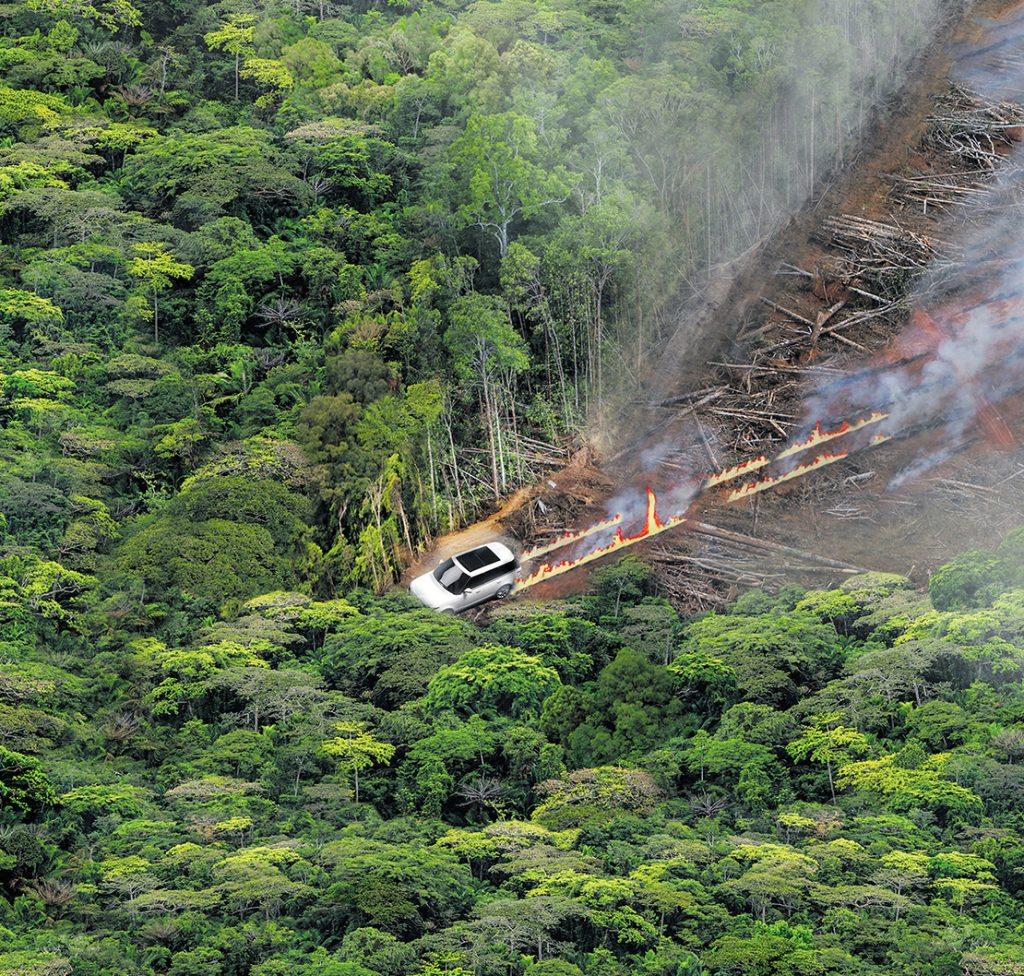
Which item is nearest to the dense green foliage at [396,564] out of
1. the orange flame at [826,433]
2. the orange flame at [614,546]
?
the orange flame at [614,546]

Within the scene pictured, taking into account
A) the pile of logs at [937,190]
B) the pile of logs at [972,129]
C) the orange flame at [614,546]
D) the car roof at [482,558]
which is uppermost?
the pile of logs at [972,129]

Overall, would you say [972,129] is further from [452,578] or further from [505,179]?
[452,578]

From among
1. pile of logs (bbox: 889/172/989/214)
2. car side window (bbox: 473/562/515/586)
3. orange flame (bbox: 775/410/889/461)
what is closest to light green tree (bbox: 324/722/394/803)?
car side window (bbox: 473/562/515/586)

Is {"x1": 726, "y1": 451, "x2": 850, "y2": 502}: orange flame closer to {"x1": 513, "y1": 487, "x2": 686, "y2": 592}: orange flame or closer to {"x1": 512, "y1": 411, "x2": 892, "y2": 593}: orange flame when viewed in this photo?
{"x1": 512, "y1": 411, "x2": 892, "y2": 593}: orange flame

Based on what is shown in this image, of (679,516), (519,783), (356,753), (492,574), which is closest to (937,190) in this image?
(679,516)

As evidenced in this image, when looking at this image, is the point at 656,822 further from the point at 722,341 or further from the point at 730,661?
the point at 722,341

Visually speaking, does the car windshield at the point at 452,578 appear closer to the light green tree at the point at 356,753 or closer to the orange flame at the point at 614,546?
the orange flame at the point at 614,546

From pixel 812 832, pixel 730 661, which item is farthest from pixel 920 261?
pixel 812 832

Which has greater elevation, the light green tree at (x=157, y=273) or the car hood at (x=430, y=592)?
the light green tree at (x=157, y=273)
